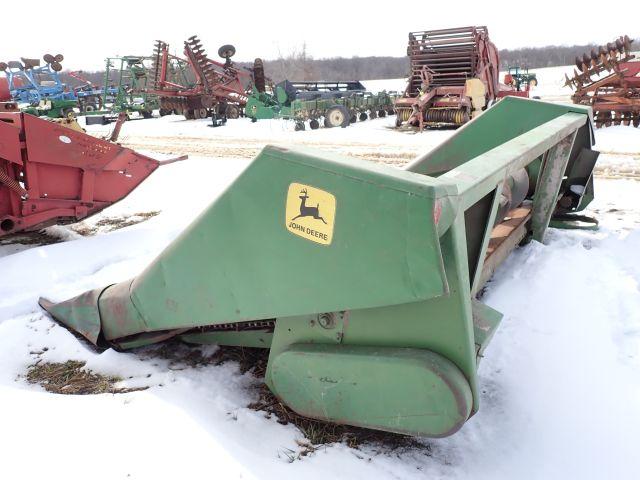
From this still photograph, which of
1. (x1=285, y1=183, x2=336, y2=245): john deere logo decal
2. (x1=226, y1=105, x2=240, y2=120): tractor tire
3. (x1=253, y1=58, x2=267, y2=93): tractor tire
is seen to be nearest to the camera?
(x1=285, y1=183, x2=336, y2=245): john deere logo decal

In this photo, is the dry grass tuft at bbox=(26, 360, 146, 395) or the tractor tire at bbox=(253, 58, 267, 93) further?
the tractor tire at bbox=(253, 58, 267, 93)

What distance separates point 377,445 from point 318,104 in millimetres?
14240

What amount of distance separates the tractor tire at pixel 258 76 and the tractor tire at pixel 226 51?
1111 millimetres

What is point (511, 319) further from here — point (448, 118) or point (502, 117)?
point (448, 118)

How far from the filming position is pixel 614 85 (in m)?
12.1

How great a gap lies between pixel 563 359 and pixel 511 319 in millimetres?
446

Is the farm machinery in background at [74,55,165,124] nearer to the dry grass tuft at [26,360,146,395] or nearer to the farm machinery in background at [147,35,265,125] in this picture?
the farm machinery in background at [147,35,265,125]

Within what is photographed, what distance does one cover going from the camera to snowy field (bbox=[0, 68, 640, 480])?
76.2 inches

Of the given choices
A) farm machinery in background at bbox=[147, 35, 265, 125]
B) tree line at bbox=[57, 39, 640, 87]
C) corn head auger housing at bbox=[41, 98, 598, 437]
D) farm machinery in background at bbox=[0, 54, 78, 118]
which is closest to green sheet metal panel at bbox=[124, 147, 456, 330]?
corn head auger housing at bbox=[41, 98, 598, 437]

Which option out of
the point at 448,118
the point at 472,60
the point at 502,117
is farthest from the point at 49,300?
the point at 472,60

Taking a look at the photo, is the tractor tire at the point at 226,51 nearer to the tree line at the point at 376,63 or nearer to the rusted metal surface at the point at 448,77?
the rusted metal surface at the point at 448,77

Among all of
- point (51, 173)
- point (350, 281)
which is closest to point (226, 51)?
point (51, 173)

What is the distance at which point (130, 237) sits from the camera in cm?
489

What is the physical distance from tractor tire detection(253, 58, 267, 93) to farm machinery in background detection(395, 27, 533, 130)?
21.6 feet
